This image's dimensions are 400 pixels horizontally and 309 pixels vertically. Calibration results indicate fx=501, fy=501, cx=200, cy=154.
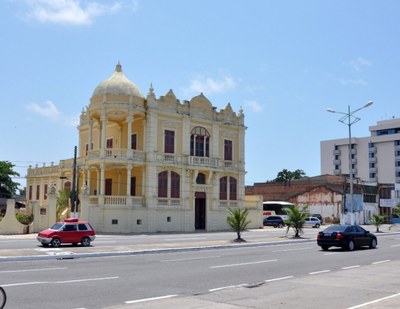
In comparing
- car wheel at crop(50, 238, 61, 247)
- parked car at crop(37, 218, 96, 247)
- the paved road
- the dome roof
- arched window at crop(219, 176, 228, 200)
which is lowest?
the paved road

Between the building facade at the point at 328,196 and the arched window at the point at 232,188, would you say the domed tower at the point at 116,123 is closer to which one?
the arched window at the point at 232,188

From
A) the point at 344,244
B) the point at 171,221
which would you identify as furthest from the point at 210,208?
the point at 344,244

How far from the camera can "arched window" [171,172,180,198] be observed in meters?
48.7

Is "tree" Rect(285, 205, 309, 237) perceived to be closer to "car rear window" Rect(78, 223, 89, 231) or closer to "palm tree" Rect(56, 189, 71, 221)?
"car rear window" Rect(78, 223, 89, 231)

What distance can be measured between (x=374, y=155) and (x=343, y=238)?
3984 inches

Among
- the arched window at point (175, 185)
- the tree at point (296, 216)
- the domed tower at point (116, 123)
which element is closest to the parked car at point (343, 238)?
the tree at point (296, 216)

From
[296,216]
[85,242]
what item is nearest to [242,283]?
[85,242]

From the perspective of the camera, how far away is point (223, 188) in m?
53.2

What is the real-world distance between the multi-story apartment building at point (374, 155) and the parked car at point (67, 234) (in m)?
95.1

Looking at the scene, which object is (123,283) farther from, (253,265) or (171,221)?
(171,221)

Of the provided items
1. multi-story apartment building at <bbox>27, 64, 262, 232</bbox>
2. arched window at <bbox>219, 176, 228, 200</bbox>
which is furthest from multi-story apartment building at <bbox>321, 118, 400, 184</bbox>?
multi-story apartment building at <bbox>27, 64, 262, 232</bbox>

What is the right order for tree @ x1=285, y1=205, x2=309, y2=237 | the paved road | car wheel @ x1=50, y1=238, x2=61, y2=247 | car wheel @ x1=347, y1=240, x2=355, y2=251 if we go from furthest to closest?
1. tree @ x1=285, y1=205, x2=309, y2=237
2. car wheel @ x1=50, y1=238, x2=61, y2=247
3. car wheel @ x1=347, y1=240, x2=355, y2=251
4. the paved road

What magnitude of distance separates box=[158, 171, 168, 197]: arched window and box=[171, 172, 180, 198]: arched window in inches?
27.8

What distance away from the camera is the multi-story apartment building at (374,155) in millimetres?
115750
